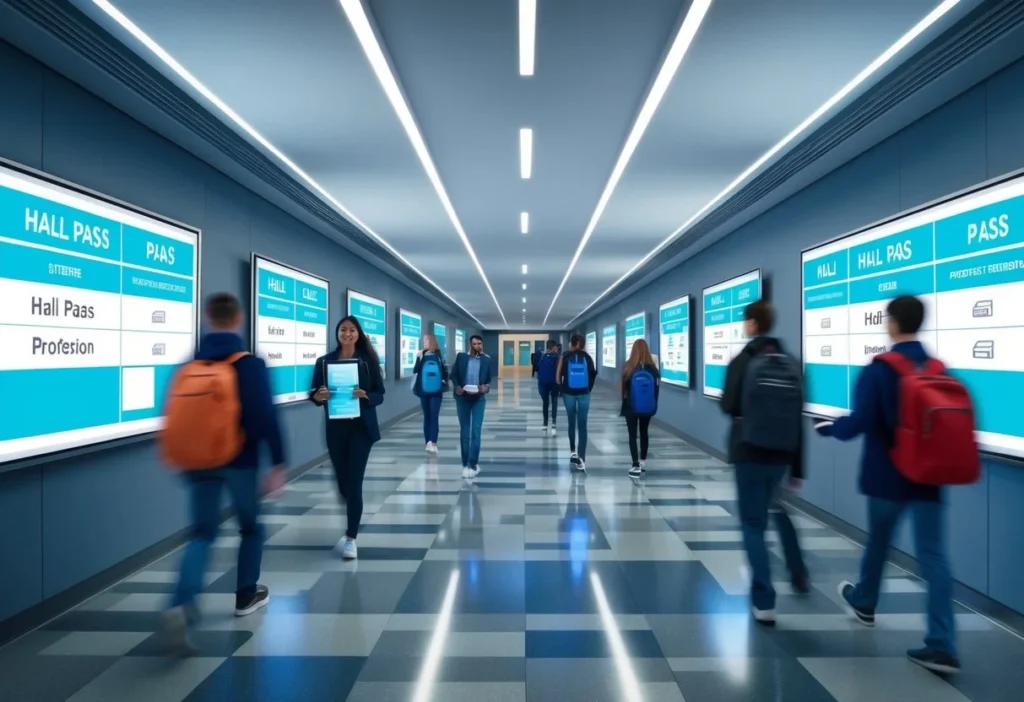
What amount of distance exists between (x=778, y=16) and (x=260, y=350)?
4.95 metres

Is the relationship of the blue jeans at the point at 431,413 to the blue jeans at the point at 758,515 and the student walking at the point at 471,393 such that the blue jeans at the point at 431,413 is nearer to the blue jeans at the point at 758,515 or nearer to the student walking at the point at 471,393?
the student walking at the point at 471,393

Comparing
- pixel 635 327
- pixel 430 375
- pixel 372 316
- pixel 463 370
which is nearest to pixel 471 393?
pixel 463 370

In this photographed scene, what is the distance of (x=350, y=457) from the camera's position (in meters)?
4.05

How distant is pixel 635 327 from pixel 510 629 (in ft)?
Answer: 41.2

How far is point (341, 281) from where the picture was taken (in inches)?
352

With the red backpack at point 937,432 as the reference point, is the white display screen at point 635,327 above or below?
above

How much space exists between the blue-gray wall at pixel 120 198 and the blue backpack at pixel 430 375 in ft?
8.48

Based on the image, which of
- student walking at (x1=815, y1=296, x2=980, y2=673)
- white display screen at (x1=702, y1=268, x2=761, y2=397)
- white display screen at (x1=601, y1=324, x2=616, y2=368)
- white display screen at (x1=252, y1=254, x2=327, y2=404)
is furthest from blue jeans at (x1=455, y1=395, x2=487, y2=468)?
white display screen at (x1=601, y1=324, x2=616, y2=368)

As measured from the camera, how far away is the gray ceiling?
3180 millimetres

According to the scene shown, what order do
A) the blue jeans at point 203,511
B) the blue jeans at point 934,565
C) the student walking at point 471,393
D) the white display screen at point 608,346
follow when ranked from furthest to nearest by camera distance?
the white display screen at point 608,346
the student walking at point 471,393
the blue jeans at point 203,511
the blue jeans at point 934,565

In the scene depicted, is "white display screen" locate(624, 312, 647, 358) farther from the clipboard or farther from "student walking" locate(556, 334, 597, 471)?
the clipboard

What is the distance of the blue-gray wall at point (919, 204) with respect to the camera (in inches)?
129

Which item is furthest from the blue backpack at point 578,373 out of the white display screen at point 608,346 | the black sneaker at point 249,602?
the white display screen at point 608,346

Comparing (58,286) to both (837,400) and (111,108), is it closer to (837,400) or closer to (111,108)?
(111,108)
